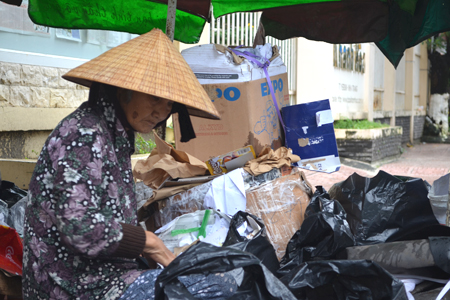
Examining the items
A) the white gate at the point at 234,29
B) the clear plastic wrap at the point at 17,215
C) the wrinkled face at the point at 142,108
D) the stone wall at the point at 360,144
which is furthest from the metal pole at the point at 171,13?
the stone wall at the point at 360,144

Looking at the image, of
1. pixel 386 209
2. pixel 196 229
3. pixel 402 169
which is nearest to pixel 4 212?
pixel 196 229

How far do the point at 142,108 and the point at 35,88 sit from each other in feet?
10.7

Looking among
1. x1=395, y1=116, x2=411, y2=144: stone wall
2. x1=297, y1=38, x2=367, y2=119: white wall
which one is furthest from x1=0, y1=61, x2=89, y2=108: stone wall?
x1=395, y1=116, x2=411, y2=144: stone wall

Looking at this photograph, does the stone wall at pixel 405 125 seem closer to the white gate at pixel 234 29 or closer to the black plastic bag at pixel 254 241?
the white gate at pixel 234 29

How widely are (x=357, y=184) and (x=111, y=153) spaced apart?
1.72m

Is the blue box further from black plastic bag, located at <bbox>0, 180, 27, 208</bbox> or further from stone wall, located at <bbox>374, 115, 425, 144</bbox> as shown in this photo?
stone wall, located at <bbox>374, 115, 425, 144</bbox>

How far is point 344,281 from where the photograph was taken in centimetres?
182

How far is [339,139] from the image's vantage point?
9391 millimetres

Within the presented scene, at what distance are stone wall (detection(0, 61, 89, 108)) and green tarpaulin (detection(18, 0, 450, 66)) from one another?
4.09 ft

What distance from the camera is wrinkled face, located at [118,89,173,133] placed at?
163cm

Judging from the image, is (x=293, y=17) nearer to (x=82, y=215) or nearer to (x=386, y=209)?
(x=386, y=209)

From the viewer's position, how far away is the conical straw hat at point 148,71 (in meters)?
1.52

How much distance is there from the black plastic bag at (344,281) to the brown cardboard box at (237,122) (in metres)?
1.05

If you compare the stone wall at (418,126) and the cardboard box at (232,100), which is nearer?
the cardboard box at (232,100)
